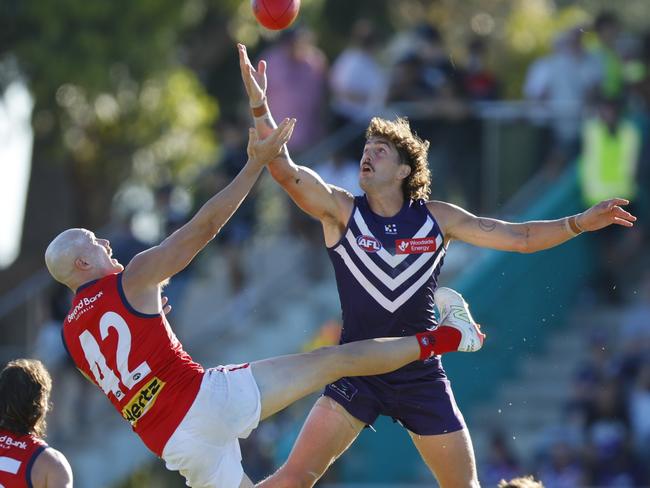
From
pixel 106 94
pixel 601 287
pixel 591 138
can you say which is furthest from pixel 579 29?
pixel 106 94

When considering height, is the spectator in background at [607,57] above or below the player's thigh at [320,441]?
above

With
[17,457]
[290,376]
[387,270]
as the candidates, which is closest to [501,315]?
[387,270]

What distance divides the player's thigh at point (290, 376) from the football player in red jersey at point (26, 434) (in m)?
1.10

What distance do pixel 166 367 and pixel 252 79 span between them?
170 centimetres

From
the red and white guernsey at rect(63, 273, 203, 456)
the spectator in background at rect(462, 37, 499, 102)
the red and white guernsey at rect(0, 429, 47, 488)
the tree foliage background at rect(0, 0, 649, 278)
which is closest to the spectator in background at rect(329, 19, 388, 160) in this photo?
the spectator in background at rect(462, 37, 499, 102)

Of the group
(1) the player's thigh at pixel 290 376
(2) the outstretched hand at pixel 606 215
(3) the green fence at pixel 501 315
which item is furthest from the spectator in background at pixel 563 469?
(1) the player's thigh at pixel 290 376

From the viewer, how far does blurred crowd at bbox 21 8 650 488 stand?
15.1m

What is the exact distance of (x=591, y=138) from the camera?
1524 centimetres

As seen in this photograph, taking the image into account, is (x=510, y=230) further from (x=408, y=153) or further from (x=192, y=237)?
(x=192, y=237)

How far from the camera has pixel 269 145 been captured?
28.0 feet

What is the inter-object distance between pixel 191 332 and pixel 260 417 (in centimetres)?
774

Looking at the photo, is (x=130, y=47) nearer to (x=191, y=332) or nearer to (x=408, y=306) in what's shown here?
(x=191, y=332)

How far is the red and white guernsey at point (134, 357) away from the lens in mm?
8188

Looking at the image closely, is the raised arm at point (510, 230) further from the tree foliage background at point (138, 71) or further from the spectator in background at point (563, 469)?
the tree foliage background at point (138, 71)
